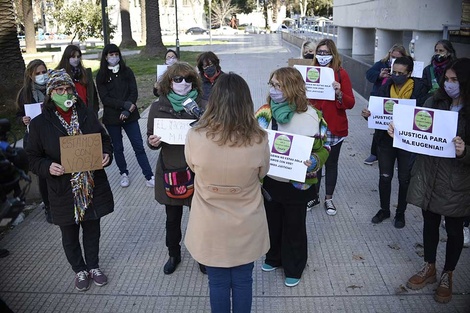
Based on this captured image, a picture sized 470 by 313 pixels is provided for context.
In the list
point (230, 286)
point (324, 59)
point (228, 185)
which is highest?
point (324, 59)

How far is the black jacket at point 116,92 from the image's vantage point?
6457 mm

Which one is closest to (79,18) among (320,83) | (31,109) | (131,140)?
(131,140)

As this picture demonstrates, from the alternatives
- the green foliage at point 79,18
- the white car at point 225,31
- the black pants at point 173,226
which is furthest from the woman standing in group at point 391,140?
the white car at point 225,31

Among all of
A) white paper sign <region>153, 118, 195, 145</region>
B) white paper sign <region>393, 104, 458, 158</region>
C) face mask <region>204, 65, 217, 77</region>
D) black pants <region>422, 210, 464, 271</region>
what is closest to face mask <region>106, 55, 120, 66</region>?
face mask <region>204, 65, 217, 77</region>

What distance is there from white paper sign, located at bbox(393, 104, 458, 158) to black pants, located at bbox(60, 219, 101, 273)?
108 inches

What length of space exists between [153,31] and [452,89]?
23061 millimetres

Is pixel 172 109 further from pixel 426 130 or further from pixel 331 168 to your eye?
pixel 331 168

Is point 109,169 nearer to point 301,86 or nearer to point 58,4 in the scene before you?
point 301,86

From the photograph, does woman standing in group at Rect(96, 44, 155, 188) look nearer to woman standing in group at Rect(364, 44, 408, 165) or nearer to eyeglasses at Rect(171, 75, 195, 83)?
eyeglasses at Rect(171, 75, 195, 83)

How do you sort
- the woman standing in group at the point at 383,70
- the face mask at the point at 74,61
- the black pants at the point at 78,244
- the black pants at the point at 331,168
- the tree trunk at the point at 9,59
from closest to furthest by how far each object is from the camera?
1. the black pants at the point at 78,244
2. the black pants at the point at 331,168
3. the woman standing in group at the point at 383,70
4. the face mask at the point at 74,61
5. the tree trunk at the point at 9,59

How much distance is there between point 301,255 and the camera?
4.21 meters

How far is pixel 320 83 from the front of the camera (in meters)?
5.37

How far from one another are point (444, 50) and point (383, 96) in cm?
137

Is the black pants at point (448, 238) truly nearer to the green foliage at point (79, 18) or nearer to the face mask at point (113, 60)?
the face mask at point (113, 60)
